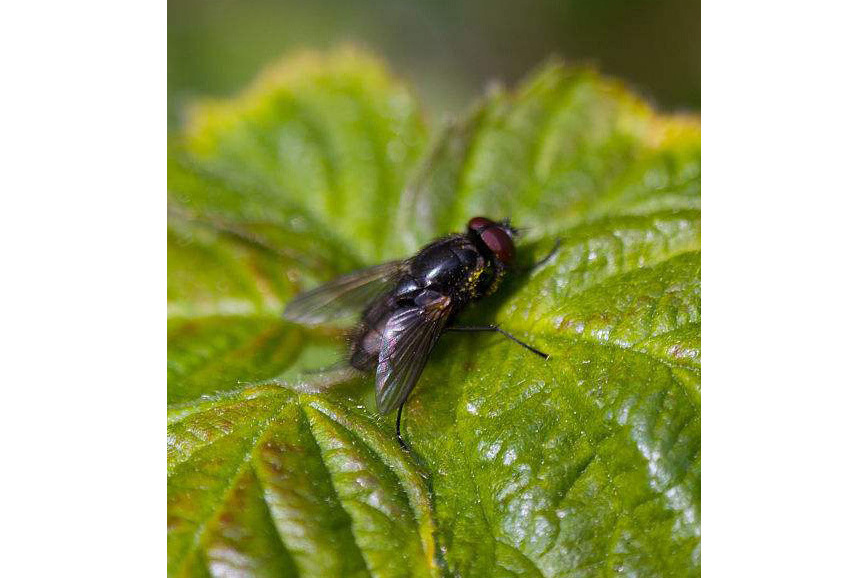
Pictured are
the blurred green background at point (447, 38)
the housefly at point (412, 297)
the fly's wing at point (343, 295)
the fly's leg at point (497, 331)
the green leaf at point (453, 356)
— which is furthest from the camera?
the blurred green background at point (447, 38)

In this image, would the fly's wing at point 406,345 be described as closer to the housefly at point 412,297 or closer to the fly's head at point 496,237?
the housefly at point 412,297

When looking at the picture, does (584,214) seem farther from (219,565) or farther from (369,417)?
(219,565)

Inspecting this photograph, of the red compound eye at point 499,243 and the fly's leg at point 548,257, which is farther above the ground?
the red compound eye at point 499,243

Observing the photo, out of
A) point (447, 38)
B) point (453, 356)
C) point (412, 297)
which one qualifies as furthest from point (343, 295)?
point (447, 38)

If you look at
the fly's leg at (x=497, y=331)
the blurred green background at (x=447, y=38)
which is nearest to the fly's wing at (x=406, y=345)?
the fly's leg at (x=497, y=331)

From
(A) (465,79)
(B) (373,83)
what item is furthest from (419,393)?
(A) (465,79)

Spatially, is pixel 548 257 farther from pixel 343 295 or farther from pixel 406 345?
pixel 343 295
